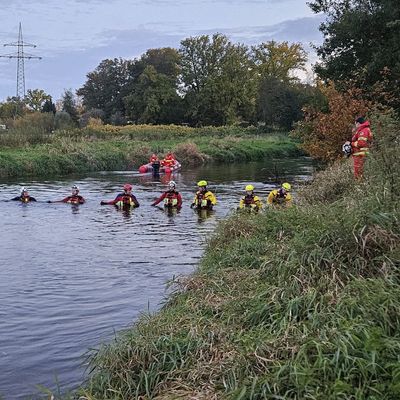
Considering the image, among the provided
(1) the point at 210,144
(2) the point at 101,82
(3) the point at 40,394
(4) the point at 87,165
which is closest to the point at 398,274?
(3) the point at 40,394

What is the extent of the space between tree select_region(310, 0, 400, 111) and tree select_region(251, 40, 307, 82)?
55035mm

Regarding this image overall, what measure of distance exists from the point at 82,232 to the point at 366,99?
13.3 m

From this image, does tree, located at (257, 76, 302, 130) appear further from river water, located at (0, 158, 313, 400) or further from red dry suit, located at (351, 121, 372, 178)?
red dry suit, located at (351, 121, 372, 178)

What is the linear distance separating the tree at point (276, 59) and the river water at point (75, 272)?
193 feet

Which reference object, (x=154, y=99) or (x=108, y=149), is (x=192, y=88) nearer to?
(x=154, y=99)

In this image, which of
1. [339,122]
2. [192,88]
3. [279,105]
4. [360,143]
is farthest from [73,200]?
[192,88]

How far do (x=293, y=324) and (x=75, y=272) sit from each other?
259 inches

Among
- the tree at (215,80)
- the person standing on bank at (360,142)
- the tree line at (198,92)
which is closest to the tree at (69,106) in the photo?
the tree line at (198,92)

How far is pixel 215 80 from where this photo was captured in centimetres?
6569

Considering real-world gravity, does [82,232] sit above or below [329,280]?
below

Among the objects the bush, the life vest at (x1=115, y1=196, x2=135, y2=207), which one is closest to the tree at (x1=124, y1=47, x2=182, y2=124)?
the bush

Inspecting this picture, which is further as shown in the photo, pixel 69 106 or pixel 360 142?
pixel 69 106

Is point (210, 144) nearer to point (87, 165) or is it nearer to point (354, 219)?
point (87, 165)

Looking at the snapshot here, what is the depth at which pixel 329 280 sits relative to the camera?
5711 mm
